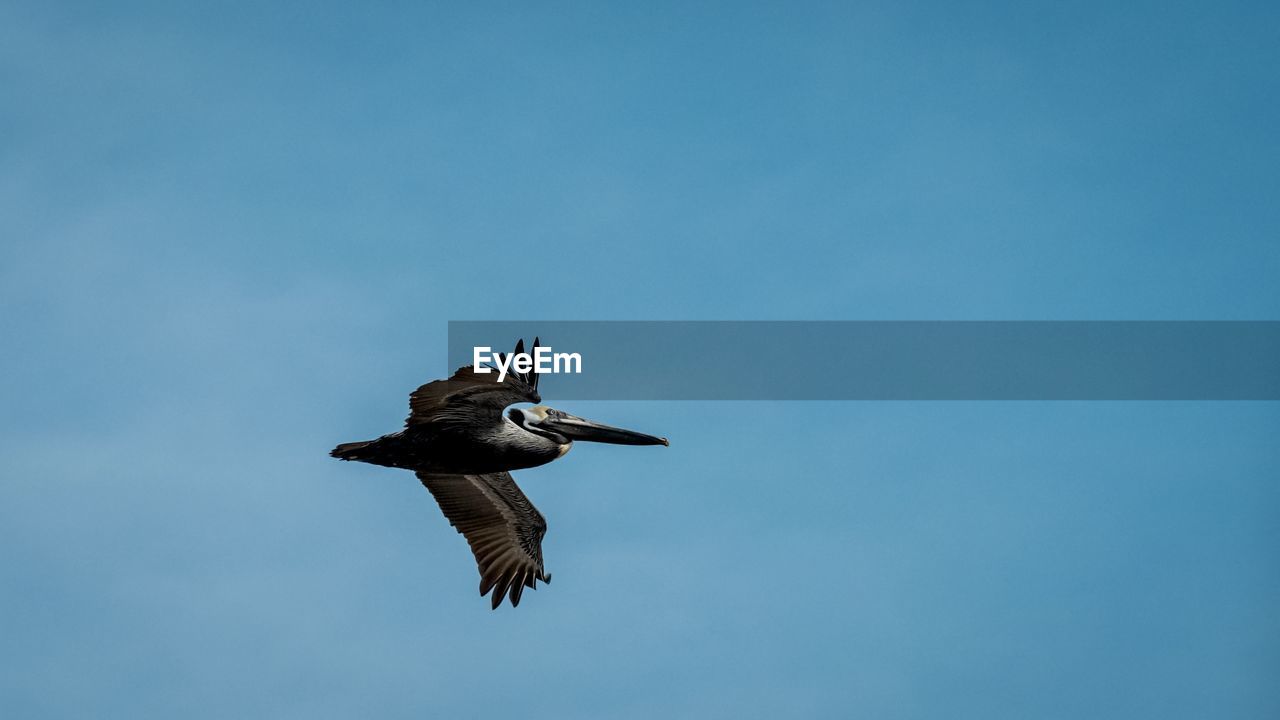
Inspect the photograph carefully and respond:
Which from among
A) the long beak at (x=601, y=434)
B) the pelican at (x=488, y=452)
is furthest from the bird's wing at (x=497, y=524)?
the long beak at (x=601, y=434)

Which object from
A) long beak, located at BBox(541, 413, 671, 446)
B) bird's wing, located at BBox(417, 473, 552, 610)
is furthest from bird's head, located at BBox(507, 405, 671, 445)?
bird's wing, located at BBox(417, 473, 552, 610)

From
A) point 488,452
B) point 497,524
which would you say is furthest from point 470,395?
point 497,524

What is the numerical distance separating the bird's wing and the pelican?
1 cm

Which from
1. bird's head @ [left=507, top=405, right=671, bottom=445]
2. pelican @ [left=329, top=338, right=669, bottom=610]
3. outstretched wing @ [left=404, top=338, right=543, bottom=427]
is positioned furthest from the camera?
bird's head @ [left=507, top=405, right=671, bottom=445]

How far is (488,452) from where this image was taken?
17.0 metres

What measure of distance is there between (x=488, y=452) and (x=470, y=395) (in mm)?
933

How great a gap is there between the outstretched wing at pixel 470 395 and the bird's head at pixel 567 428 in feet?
2.86

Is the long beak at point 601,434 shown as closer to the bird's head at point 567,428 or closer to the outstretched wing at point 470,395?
the bird's head at point 567,428

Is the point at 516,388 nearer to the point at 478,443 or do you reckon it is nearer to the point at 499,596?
the point at 478,443

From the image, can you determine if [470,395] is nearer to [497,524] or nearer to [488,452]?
[488,452]

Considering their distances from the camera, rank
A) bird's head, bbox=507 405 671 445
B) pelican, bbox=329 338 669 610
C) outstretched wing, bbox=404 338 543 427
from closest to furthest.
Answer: outstretched wing, bbox=404 338 543 427, pelican, bbox=329 338 669 610, bird's head, bbox=507 405 671 445

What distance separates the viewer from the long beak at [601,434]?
18172 mm

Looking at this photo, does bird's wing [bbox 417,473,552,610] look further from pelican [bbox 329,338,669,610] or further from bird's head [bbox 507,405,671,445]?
bird's head [bbox 507,405,671,445]

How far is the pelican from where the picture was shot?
16453mm
